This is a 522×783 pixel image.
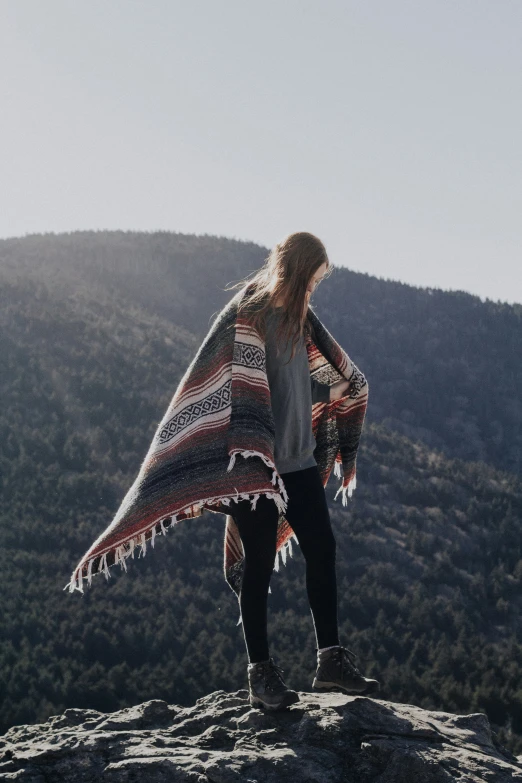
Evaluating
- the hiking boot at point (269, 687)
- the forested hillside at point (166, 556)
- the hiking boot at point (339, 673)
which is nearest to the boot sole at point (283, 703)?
the hiking boot at point (269, 687)

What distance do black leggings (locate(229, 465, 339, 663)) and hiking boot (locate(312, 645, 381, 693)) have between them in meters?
0.05

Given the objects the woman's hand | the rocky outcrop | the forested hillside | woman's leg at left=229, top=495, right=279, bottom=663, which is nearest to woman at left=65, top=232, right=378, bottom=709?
woman's leg at left=229, top=495, right=279, bottom=663

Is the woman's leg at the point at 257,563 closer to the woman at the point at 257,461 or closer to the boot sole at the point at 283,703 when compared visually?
the woman at the point at 257,461

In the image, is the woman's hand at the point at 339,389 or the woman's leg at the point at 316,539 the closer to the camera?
the woman's leg at the point at 316,539

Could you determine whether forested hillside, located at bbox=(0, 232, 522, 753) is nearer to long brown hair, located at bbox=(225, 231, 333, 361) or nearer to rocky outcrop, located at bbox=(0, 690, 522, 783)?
rocky outcrop, located at bbox=(0, 690, 522, 783)

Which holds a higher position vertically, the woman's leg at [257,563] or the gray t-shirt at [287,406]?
the gray t-shirt at [287,406]

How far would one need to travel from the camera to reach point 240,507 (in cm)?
312

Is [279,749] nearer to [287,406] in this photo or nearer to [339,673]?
[339,673]

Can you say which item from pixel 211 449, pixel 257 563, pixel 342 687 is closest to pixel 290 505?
pixel 257 563

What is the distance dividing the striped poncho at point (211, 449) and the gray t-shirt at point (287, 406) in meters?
0.11

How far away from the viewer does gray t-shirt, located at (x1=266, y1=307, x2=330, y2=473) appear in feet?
10.6

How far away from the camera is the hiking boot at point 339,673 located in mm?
3252

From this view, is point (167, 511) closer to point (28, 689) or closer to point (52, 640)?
point (28, 689)

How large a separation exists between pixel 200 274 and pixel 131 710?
59483mm
